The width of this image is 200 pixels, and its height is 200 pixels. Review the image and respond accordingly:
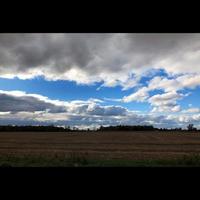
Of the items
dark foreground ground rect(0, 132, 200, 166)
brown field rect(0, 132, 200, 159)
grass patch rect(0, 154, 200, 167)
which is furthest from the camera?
brown field rect(0, 132, 200, 159)

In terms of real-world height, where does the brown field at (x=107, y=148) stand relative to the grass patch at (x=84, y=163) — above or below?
above

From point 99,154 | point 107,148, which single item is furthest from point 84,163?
point 107,148

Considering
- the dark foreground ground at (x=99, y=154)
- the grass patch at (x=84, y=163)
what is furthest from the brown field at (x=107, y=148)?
the grass patch at (x=84, y=163)

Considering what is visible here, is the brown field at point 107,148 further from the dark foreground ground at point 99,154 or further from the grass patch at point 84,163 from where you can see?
the grass patch at point 84,163

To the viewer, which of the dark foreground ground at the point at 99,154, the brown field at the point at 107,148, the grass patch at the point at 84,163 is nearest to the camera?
the grass patch at the point at 84,163

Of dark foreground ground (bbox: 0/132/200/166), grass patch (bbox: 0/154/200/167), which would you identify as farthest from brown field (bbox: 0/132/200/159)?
grass patch (bbox: 0/154/200/167)

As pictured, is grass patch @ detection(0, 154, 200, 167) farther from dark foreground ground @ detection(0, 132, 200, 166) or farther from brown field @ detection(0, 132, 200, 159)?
brown field @ detection(0, 132, 200, 159)

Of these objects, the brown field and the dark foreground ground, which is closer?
the dark foreground ground

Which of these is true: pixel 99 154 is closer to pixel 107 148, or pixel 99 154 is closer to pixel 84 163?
pixel 107 148
